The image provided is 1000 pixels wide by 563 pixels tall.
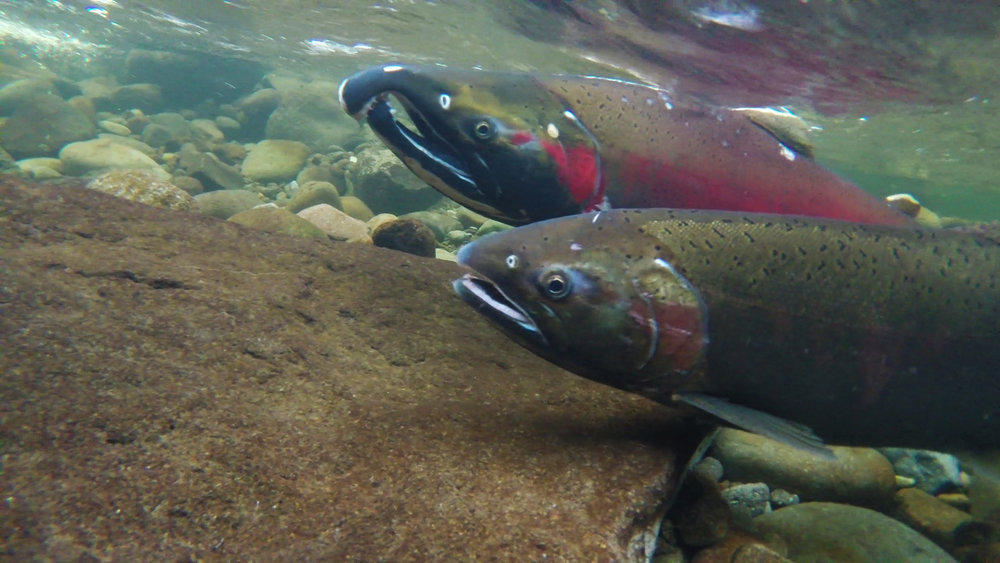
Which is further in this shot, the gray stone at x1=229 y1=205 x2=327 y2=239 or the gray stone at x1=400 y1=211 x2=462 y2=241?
the gray stone at x1=400 y1=211 x2=462 y2=241

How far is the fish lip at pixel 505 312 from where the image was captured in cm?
210

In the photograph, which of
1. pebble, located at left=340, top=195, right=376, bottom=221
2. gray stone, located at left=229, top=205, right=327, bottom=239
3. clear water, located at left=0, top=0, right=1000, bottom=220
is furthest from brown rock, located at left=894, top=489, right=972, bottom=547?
clear water, located at left=0, top=0, right=1000, bottom=220

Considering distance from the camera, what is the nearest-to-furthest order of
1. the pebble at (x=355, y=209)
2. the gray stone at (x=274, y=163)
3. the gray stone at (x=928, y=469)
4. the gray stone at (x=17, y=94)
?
the gray stone at (x=928, y=469) < the pebble at (x=355, y=209) < the gray stone at (x=274, y=163) < the gray stone at (x=17, y=94)

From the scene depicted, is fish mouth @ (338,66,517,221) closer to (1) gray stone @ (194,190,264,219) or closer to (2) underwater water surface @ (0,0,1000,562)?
(2) underwater water surface @ (0,0,1000,562)

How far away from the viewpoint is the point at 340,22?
797 inches

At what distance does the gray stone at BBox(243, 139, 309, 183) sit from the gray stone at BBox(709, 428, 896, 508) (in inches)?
458

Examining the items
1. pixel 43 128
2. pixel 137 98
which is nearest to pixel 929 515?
pixel 43 128

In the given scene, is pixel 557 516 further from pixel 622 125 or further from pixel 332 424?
pixel 622 125

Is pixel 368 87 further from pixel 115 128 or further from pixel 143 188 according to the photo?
pixel 115 128

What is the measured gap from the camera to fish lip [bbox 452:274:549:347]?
2102mm

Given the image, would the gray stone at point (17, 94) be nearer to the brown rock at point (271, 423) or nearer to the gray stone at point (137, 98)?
the gray stone at point (137, 98)

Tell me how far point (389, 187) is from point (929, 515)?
8862 mm

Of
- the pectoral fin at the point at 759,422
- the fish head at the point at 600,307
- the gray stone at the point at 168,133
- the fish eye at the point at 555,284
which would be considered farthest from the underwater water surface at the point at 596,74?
the fish eye at the point at 555,284

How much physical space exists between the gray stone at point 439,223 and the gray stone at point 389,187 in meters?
1.37
